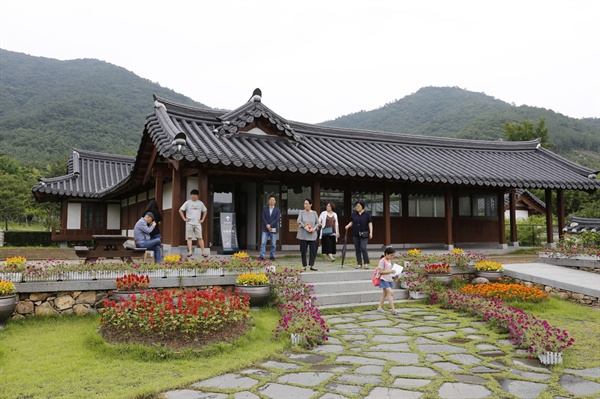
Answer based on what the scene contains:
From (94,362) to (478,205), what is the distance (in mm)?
16767

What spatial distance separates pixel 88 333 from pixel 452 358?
16.5ft

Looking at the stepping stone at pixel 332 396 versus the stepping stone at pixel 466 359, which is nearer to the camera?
the stepping stone at pixel 332 396

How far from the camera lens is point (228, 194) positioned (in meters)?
14.4

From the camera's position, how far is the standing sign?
42.9 feet

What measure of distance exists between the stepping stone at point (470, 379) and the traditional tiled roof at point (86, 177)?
21727 mm

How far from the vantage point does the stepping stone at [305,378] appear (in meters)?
4.63

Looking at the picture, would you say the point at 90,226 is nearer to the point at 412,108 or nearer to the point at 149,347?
the point at 149,347

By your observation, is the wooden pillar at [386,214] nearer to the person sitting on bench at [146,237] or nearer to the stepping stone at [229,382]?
the person sitting on bench at [146,237]

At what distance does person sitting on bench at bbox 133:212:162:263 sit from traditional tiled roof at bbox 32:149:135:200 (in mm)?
14454

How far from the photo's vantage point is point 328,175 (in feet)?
45.1

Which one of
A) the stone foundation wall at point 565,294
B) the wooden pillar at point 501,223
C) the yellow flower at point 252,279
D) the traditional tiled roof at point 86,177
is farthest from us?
the traditional tiled roof at point 86,177

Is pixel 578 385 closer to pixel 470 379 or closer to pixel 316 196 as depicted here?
pixel 470 379

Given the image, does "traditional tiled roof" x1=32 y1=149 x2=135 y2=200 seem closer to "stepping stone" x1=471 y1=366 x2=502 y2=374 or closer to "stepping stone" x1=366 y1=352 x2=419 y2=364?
"stepping stone" x1=366 y1=352 x2=419 y2=364

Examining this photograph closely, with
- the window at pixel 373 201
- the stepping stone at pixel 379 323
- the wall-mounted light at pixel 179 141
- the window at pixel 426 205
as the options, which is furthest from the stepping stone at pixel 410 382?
the window at pixel 426 205
